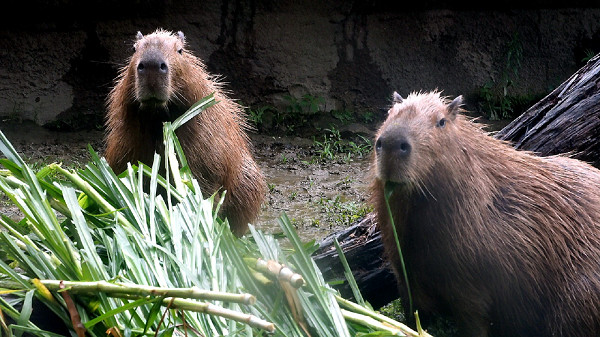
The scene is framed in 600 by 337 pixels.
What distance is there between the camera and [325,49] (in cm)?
848

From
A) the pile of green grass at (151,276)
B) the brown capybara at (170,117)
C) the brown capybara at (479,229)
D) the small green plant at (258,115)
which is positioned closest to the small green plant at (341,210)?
the brown capybara at (170,117)

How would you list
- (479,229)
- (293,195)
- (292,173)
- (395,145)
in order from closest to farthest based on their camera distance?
(395,145), (479,229), (293,195), (292,173)

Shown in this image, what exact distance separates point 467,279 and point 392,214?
42 cm

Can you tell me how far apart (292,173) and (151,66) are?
326 cm

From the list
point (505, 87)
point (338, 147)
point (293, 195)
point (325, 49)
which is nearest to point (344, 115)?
point (338, 147)

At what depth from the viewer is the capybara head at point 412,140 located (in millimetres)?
2875

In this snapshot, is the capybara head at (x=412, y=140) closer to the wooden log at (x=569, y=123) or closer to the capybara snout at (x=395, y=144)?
the capybara snout at (x=395, y=144)

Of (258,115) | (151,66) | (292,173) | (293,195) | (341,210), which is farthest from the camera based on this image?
(258,115)

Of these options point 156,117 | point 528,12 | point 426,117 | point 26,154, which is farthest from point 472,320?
point 528,12

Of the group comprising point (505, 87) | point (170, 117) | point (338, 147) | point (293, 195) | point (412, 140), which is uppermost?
point (412, 140)

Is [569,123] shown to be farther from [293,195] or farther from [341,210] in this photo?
[293,195]

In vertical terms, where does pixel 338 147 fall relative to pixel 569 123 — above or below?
below

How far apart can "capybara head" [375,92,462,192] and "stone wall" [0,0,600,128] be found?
5.42 metres

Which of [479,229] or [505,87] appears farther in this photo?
[505,87]
